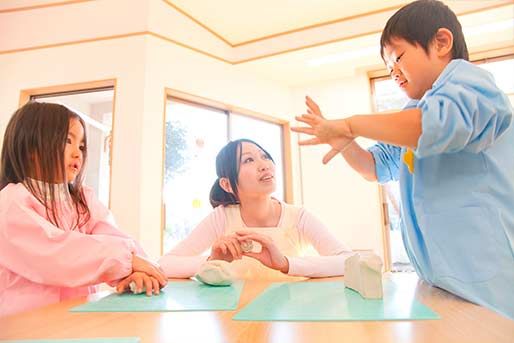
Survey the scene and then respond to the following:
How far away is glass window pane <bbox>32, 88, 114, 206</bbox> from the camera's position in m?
2.78

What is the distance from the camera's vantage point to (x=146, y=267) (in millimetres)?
803

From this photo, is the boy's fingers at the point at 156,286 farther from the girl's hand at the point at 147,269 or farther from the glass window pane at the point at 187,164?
the glass window pane at the point at 187,164

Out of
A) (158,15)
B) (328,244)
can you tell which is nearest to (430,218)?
(328,244)

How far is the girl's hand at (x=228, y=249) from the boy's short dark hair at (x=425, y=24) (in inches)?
25.7

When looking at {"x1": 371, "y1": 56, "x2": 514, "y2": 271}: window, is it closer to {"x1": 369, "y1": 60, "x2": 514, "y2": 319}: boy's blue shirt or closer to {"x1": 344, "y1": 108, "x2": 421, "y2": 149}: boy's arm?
{"x1": 369, "y1": 60, "x2": 514, "y2": 319}: boy's blue shirt

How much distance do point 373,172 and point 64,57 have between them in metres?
2.90

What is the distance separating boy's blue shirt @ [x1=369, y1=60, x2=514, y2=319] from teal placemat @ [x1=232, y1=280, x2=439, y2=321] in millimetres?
103

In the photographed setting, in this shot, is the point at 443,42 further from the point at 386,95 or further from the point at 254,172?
the point at 386,95

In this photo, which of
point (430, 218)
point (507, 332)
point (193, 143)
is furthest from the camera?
point (193, 143)

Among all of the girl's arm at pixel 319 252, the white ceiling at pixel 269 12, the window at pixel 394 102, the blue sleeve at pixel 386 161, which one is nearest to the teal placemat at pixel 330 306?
the girl's arm at pixel 319 252

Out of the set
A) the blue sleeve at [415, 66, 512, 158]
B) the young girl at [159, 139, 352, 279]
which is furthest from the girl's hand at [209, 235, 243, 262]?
the blue sleeve at [415, 66, 512, 158]

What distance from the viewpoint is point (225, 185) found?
4.78 ft

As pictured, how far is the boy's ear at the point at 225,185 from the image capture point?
1.44m

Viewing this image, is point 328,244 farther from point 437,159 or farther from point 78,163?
point 78,163
